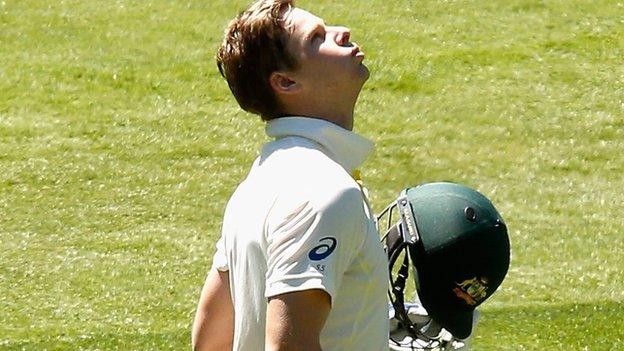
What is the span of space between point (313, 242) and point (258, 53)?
476mm

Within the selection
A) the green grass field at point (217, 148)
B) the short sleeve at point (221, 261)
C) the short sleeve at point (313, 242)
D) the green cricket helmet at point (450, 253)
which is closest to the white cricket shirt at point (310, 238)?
the short sleeve at point (313, 242)

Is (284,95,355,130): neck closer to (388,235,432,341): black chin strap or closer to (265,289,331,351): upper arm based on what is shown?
(265,289,331,351): upper arm

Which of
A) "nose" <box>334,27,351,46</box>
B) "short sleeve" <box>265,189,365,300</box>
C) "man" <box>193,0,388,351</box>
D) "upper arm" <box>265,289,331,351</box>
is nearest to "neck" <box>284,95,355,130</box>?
"man" <box>193,0,388,351</box>

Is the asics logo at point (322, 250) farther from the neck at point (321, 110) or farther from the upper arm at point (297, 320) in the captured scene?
the neck at point (321, 110)

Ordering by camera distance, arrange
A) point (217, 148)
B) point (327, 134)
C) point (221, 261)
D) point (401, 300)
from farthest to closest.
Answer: point (217, 148) < point (401, 300) < point (221, 261) < point (327, 134)

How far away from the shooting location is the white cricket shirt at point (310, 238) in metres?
2.41

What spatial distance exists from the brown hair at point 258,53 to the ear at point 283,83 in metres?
0.01

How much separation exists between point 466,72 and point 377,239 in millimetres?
7040

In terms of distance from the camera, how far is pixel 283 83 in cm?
266

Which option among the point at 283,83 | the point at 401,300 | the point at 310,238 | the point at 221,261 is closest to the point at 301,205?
the point at 310,238

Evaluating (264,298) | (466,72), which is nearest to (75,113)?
(466,72)

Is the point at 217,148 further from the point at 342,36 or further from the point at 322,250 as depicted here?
the point at 322,250

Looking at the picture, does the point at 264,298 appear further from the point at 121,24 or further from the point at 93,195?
the point at 121,24

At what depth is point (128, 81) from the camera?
9.30 m
